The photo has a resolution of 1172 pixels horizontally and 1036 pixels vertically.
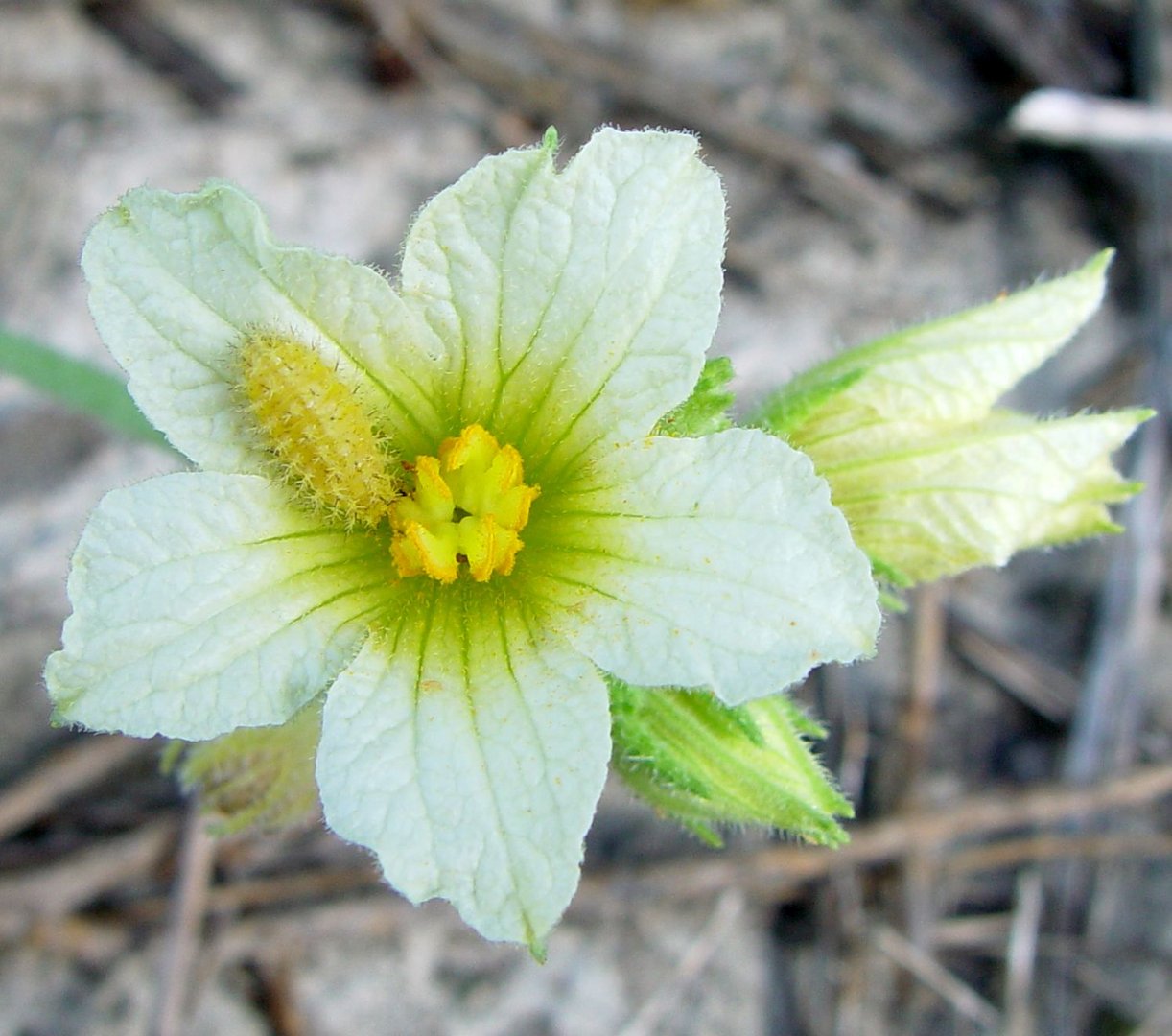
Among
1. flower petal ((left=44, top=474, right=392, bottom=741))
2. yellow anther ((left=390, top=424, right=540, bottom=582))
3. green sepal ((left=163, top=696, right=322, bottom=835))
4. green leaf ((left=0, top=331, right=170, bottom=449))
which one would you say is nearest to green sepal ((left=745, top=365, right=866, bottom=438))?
yellow anther ((left=390, top=424, right=540, bottom=582))

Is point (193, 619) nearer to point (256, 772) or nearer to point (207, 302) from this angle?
point (207, 302)

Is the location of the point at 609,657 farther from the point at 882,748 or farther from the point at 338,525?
the point at 882,748

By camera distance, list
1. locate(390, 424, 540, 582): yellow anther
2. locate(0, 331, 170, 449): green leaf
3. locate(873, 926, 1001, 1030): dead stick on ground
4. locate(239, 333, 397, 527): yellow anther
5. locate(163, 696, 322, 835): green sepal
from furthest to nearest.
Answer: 1. locate(873, 926, 1001, 1030): dead stick on ground
2. locate(0, 331, 170, 449): green leaf
3. locate(163, 696, 322, 835): green sepal
4. locate(390, 424, 540, 582): yellow anther
5. locate(239, 333, 397, 527): yellow anther

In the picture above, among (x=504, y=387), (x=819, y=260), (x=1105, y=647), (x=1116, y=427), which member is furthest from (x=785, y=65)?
(x=504, y=387)

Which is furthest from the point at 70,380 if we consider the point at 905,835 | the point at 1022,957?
the point at 1022,957

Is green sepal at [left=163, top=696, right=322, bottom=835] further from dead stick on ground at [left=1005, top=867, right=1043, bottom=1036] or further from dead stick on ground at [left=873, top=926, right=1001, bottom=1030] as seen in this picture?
dead stick on ground at [left=1005, top=867, right=1043, bottom=1036]

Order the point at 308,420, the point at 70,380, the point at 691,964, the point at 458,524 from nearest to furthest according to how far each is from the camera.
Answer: the point at 308,420 < the point at 458,524 < the point at 70,380 < the point at 691,964
